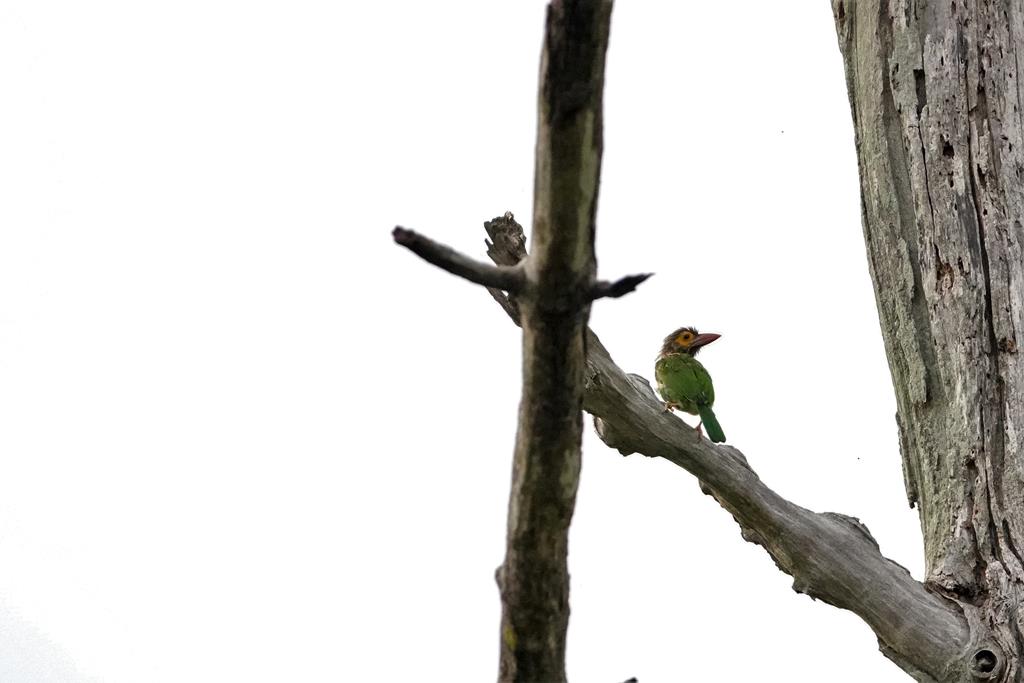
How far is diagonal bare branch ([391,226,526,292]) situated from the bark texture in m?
2.75

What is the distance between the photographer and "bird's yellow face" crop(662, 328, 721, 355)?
602cm

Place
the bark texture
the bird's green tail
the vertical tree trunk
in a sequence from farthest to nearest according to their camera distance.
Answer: the bird's green tail < the bark texture < the vertical tree trunk

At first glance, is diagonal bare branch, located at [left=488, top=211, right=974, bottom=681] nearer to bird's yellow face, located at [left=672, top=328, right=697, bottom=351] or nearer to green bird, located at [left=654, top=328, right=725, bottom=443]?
green bird, located at [left=654, top=328, right=725, bottom=443]

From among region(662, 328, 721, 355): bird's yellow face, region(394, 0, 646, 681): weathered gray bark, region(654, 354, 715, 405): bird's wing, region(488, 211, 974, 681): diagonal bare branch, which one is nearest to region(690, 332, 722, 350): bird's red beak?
region(662, 328, 721, 355): bird's yellow face

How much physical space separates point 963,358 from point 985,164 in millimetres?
804

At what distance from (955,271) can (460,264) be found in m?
2.97

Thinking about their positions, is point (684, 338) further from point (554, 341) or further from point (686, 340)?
point (554, 341)

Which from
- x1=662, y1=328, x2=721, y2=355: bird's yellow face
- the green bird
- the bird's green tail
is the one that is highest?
x1=662, y1=328, x2=721, y2=355: bird's yellow face

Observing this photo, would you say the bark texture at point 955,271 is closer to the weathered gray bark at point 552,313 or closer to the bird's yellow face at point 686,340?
the bird's yellow face at point 686,340

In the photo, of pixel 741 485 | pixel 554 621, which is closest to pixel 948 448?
pixel 741 485

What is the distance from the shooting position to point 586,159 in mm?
2035

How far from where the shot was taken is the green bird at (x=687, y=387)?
5.00 meters

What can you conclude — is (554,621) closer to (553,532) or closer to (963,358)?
(553,532)

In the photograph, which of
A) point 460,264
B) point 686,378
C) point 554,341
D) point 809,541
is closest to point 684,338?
point 686,378
